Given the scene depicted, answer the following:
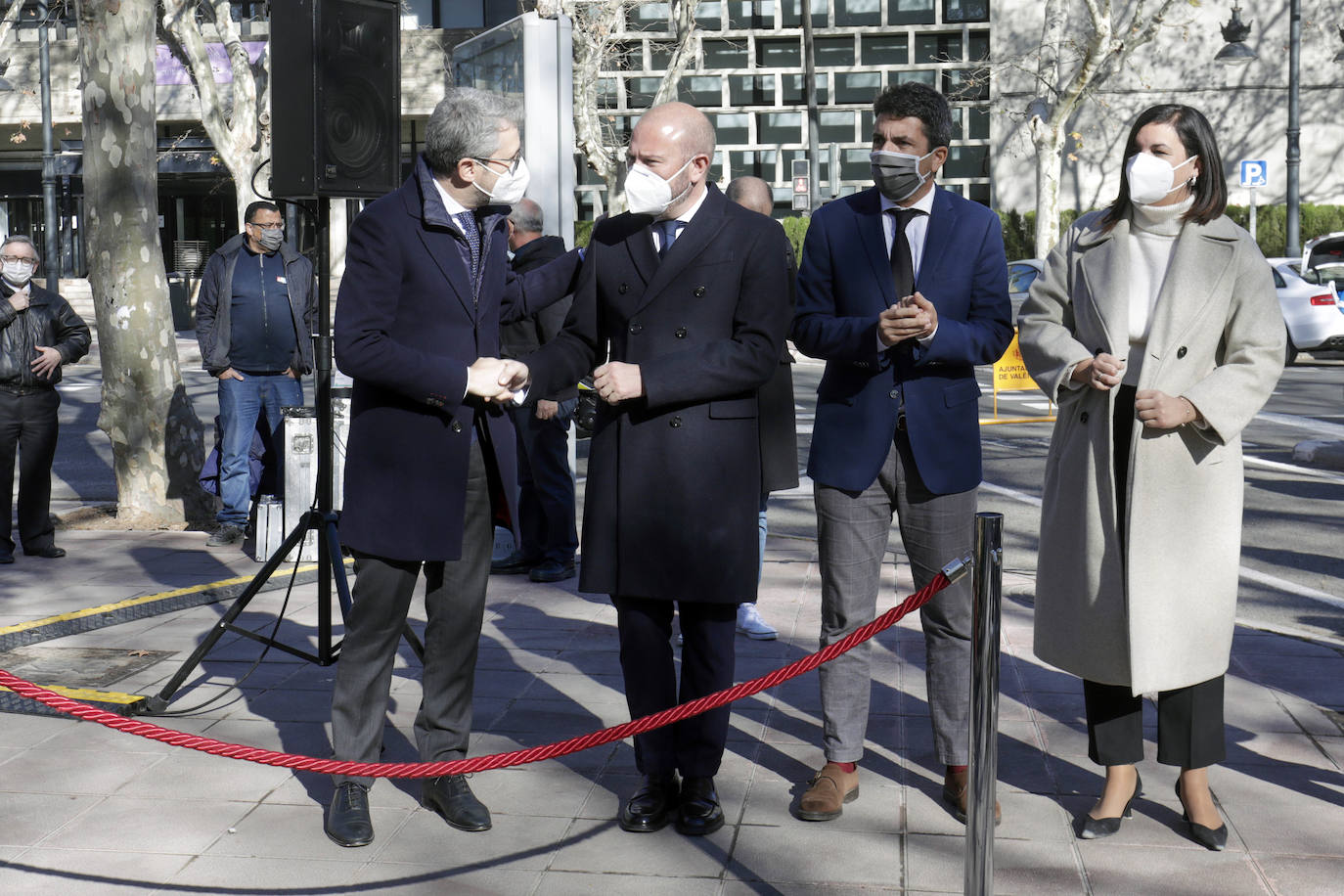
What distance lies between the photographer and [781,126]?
127 ft

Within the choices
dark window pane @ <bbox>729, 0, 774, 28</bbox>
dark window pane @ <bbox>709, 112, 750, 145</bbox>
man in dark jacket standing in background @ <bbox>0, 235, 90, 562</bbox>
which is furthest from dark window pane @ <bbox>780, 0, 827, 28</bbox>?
man in dark jacket standing in background @ <bbox>0, 235, 90, 562</bbox>

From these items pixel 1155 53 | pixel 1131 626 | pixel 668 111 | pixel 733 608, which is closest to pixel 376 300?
pixel 668 111

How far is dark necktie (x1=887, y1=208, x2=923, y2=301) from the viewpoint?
447 cm

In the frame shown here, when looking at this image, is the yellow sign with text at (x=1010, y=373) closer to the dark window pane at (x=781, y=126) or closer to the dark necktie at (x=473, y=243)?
the dark necktie at (x=473, y=243)

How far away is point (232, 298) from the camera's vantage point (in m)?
9.19

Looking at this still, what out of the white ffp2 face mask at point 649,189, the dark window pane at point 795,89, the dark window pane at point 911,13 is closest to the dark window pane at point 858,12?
the dark window pane at point 911,13

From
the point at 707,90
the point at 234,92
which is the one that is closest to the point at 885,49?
the point at 707,90

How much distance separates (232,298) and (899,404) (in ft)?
19.4

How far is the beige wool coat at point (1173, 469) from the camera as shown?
4059 mm

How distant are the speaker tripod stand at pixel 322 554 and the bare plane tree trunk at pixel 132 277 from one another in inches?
171

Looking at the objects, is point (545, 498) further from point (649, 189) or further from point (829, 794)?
point (649, 189)

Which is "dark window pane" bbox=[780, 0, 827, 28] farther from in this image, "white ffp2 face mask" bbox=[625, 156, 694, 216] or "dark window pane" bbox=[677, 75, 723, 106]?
"white ffp2 face mask" bbox=[625, 156, 694, 216]

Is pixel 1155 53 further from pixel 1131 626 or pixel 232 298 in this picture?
pixel 1131 626

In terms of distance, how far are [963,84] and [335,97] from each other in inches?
1334
